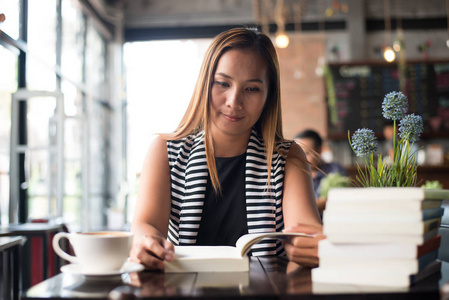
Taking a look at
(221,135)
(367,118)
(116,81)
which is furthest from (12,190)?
(367,118)

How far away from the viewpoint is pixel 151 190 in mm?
1347

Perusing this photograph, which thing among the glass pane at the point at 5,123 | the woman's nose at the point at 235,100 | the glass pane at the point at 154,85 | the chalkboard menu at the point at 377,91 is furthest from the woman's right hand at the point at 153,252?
the glass pane at the point at 154,85

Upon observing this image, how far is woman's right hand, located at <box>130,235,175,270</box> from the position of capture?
945 mm

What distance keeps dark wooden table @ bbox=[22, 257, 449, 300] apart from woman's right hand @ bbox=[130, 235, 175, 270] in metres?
0.02

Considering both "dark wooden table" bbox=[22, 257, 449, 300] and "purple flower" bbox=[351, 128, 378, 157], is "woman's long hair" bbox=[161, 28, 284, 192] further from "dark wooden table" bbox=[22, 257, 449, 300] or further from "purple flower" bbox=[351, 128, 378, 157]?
"dark wooden table" bbox=[22, 257, 449, 300]

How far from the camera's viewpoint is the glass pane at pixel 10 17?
3.90 meters

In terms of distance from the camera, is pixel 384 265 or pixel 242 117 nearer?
pixel 384 265

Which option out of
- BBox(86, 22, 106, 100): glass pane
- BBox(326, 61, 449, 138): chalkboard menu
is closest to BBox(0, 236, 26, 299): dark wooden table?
BBox(86, 22, 106, 100): glass pane

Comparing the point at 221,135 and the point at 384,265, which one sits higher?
the point at 221,135

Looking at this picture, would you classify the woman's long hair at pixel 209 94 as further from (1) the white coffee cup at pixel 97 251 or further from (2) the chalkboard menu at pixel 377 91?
(2) the chalkboard menu at pixel 377 91

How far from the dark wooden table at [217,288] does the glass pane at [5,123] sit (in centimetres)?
337

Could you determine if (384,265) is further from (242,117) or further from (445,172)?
(445,172)

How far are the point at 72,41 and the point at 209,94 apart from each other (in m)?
4.91

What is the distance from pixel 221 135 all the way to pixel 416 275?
799mm
